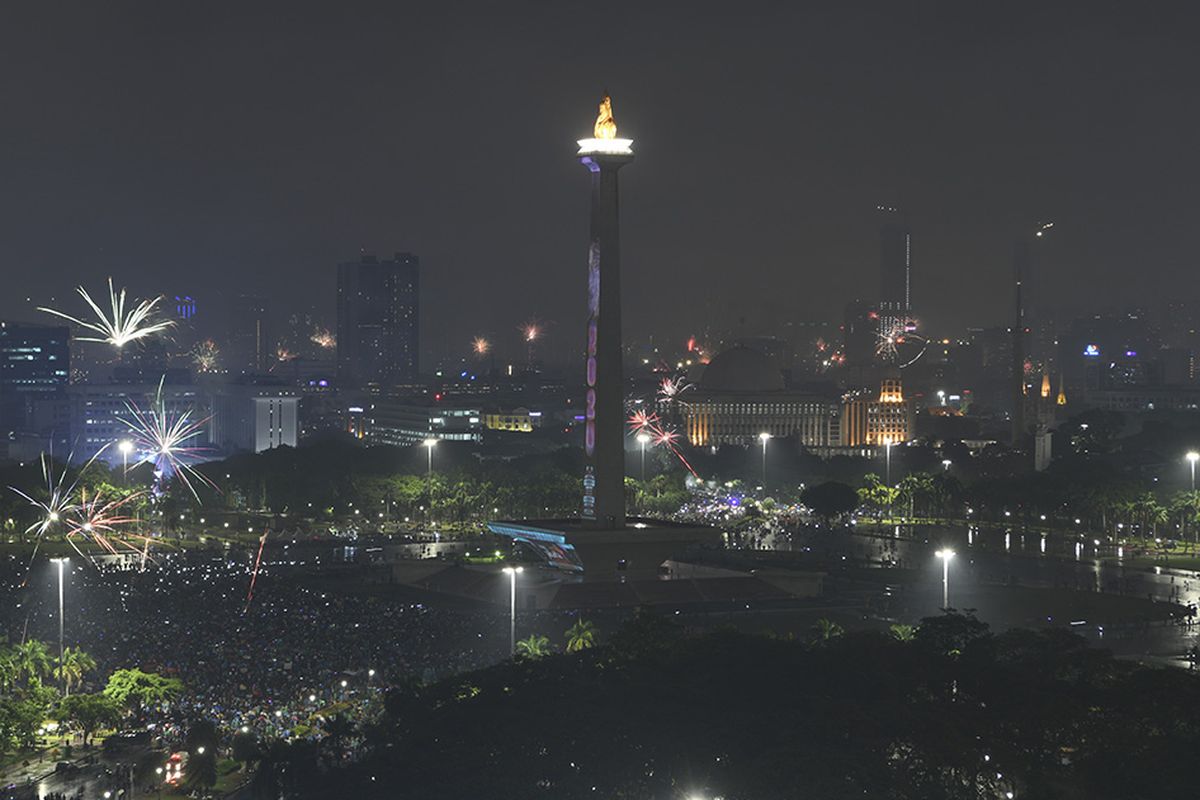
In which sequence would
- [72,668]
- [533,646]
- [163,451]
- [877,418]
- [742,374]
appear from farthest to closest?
[742,374] → [877,418] → [163,451] → [533,646] → [72,668]

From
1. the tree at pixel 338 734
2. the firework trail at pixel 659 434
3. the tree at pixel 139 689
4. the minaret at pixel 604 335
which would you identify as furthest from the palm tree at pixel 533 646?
the firework trail at pixel 659 434

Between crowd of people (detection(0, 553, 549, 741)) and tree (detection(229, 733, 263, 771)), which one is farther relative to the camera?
crowd of people (detection(0, 553, 549, 741))

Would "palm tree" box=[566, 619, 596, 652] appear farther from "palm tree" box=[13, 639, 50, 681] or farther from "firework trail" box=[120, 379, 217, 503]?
"firework trail" box=[120, 379, 217, 503]

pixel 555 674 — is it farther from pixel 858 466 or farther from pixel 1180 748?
pixel 858 466

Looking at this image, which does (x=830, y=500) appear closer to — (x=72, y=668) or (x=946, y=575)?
(x=946, y=575)

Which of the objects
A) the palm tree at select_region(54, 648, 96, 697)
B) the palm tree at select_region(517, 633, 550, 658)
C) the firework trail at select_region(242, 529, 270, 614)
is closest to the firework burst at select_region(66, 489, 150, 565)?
the firework trail at select_region(242, 529, 270, 614)

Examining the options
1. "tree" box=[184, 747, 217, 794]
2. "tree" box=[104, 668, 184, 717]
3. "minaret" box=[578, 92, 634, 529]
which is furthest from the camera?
"minaret" box=[578, 92, 634, 529]

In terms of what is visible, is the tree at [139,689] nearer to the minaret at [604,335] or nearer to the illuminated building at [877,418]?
the minaret at [604,335]

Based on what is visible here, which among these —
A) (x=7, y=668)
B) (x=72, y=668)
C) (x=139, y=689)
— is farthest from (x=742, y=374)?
(x=139, y=689)
